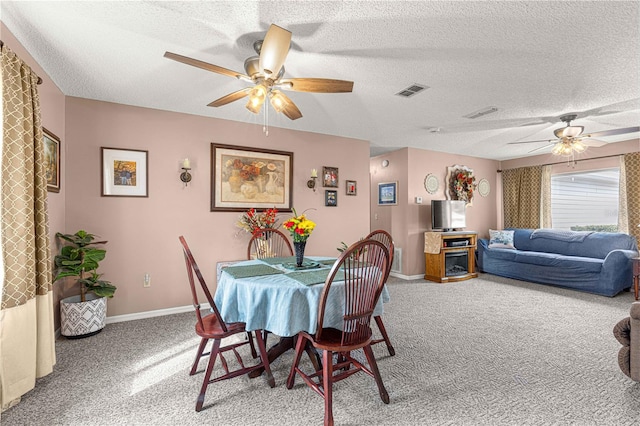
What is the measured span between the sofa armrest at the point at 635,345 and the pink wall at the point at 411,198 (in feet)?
11.4

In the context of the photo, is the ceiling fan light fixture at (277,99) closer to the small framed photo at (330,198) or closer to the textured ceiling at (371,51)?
the textured ceiling at (371,51)

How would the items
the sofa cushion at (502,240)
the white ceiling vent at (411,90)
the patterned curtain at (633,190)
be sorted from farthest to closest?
the sofa cushion at (502,240) < the patterned curtain at (633,190) < the white ceiling vent at (411,90)

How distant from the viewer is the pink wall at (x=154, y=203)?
10.4 feet

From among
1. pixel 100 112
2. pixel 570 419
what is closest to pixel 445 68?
pixel 570 419

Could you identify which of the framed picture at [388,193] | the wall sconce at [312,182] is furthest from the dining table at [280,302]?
the framed picture at [388,193]

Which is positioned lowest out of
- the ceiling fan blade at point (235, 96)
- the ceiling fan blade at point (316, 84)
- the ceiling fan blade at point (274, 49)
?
the ceiling fan blade at point (316, 84)

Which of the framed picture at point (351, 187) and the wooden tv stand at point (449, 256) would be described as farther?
the wooden tv stand at point (449, 256)

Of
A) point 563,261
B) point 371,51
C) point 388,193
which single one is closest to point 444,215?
point 388,193

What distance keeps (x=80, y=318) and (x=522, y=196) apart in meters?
7.55

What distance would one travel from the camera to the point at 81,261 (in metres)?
2.83

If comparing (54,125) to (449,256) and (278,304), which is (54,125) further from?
(449,256)

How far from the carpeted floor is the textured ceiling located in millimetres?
2406

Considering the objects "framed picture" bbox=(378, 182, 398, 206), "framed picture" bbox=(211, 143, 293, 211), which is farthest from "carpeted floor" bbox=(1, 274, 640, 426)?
"framed picture" bbox=(378, 182, 398, 206)

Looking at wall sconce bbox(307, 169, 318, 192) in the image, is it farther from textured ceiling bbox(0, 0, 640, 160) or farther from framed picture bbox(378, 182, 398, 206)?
framed picture bbox(378, 182, 398, 206)
